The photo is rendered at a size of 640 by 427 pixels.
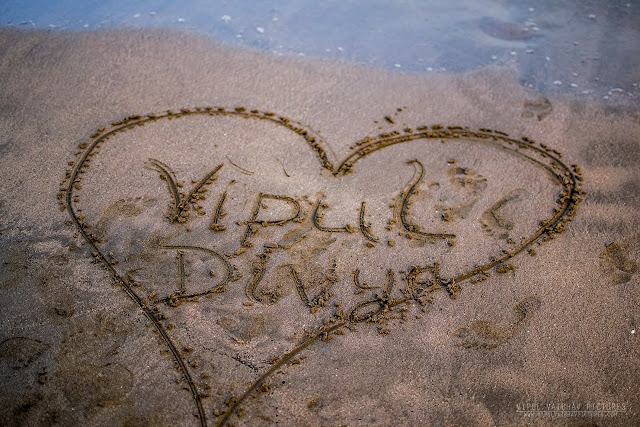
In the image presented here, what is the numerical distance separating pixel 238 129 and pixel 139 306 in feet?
7.16

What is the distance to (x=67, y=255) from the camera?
13.1ft

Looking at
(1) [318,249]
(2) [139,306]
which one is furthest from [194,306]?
(1) [318,249]

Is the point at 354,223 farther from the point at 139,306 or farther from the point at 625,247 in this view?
the point at 625,247

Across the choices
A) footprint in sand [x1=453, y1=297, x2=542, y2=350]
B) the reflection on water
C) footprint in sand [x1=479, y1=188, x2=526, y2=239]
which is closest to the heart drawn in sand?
footprint in sand [x1=479, y1=188, x2=526, y2=239]

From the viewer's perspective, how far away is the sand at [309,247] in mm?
3285

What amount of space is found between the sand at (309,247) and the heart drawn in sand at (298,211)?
0.7 inches

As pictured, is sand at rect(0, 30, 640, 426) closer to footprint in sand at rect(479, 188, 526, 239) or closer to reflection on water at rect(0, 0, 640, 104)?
footprint in sand at rect(479, 188, 526, 239)

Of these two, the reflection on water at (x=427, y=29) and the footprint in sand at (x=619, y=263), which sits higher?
the reflection on water at (x=427, y=29)

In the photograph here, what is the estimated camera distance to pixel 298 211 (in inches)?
173

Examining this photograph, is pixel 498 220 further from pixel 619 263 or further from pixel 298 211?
pixel 298 211

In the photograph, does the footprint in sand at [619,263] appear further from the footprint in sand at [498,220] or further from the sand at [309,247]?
the footprint in sand at [498,220]

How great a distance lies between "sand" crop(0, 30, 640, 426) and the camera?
10.8ft

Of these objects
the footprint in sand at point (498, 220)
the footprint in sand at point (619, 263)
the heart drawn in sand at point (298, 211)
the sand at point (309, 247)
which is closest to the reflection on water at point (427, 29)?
the sand at point (309, 247)

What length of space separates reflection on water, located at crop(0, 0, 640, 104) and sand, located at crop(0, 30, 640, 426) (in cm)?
47
